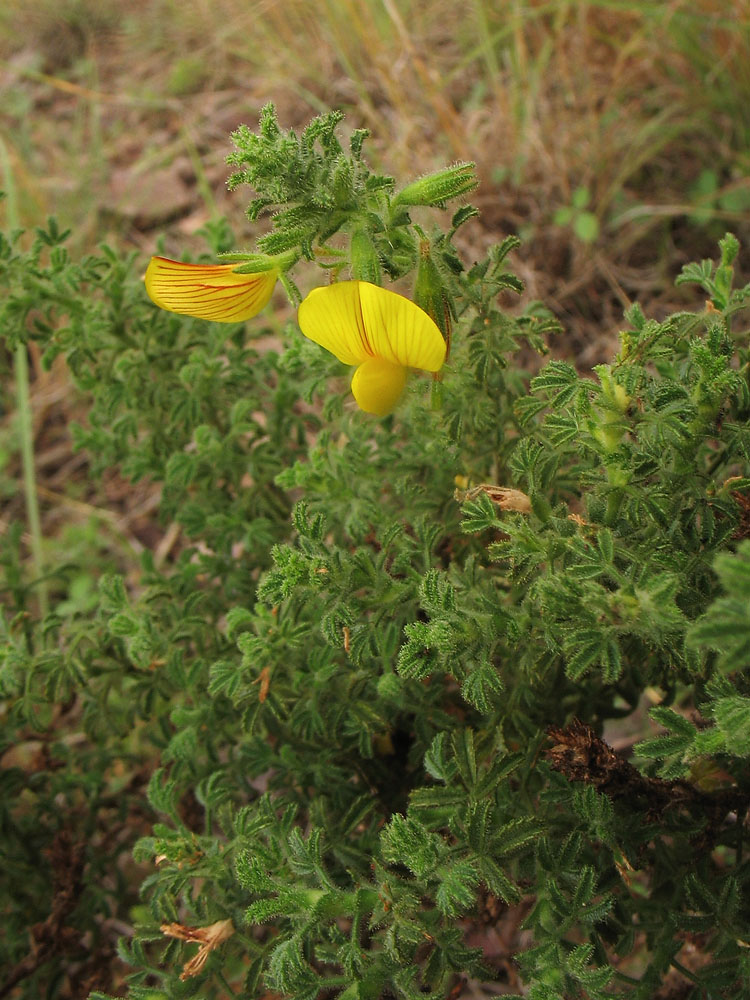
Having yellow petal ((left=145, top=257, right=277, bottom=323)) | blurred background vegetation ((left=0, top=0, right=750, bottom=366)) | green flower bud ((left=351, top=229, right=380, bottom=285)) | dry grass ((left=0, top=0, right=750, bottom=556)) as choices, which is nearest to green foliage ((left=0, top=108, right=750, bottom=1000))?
green flower bud ((left=351, top=229, right=380, bottom=285))

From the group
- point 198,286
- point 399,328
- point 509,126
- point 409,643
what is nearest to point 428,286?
point 399,328

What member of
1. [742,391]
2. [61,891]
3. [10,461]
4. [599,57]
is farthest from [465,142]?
[61,891]

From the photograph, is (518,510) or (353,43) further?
(353,43)

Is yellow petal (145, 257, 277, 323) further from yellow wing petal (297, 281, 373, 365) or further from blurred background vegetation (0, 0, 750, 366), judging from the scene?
blurred background vegetation (0, 0, 750, 366)

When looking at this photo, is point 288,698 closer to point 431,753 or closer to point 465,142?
point 431,753

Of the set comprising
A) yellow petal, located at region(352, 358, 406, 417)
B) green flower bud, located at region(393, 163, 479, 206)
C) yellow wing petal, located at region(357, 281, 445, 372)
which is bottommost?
yellow petal, located at region(352, 358, 406, 417)

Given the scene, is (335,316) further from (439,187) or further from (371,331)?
(439,187)

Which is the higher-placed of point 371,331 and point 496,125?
point 496,125
